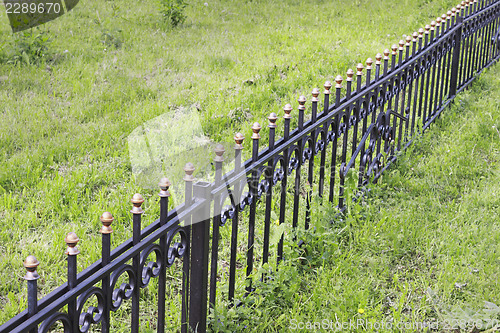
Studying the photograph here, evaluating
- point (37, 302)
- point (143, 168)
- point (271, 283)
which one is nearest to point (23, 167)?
point (143, 168)

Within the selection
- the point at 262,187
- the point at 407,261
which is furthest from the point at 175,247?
the point at 407,261

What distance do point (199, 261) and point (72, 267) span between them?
78 centimetres

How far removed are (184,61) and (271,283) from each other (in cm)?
489

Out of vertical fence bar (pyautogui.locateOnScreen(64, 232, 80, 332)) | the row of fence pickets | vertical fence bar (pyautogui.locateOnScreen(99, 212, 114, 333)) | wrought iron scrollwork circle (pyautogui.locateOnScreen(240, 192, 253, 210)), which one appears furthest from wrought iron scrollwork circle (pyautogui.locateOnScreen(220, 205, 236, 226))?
vertical fence bar (pyautogui.locateOnScreen(64, 232, 80, 332))

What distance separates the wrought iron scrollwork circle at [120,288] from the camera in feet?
6.64

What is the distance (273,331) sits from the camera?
2.87 m

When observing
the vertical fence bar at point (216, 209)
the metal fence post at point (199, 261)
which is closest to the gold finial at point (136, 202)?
the metal fence post at point (199, 261)

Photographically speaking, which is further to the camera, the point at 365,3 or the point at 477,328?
the point at 365,3

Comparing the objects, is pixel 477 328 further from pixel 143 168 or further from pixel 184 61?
pixel 184 61

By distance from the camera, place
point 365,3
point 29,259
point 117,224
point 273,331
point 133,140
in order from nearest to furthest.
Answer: point 29,259 < point 273,331 < point 117,224 < point 133,140 < point 365,3

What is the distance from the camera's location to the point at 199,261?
2.47 metres

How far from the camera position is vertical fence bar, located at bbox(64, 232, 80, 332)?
1.74m

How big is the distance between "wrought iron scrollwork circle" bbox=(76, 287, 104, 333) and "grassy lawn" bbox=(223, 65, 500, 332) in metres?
0.89

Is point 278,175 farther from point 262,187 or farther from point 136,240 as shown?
point 136,240
